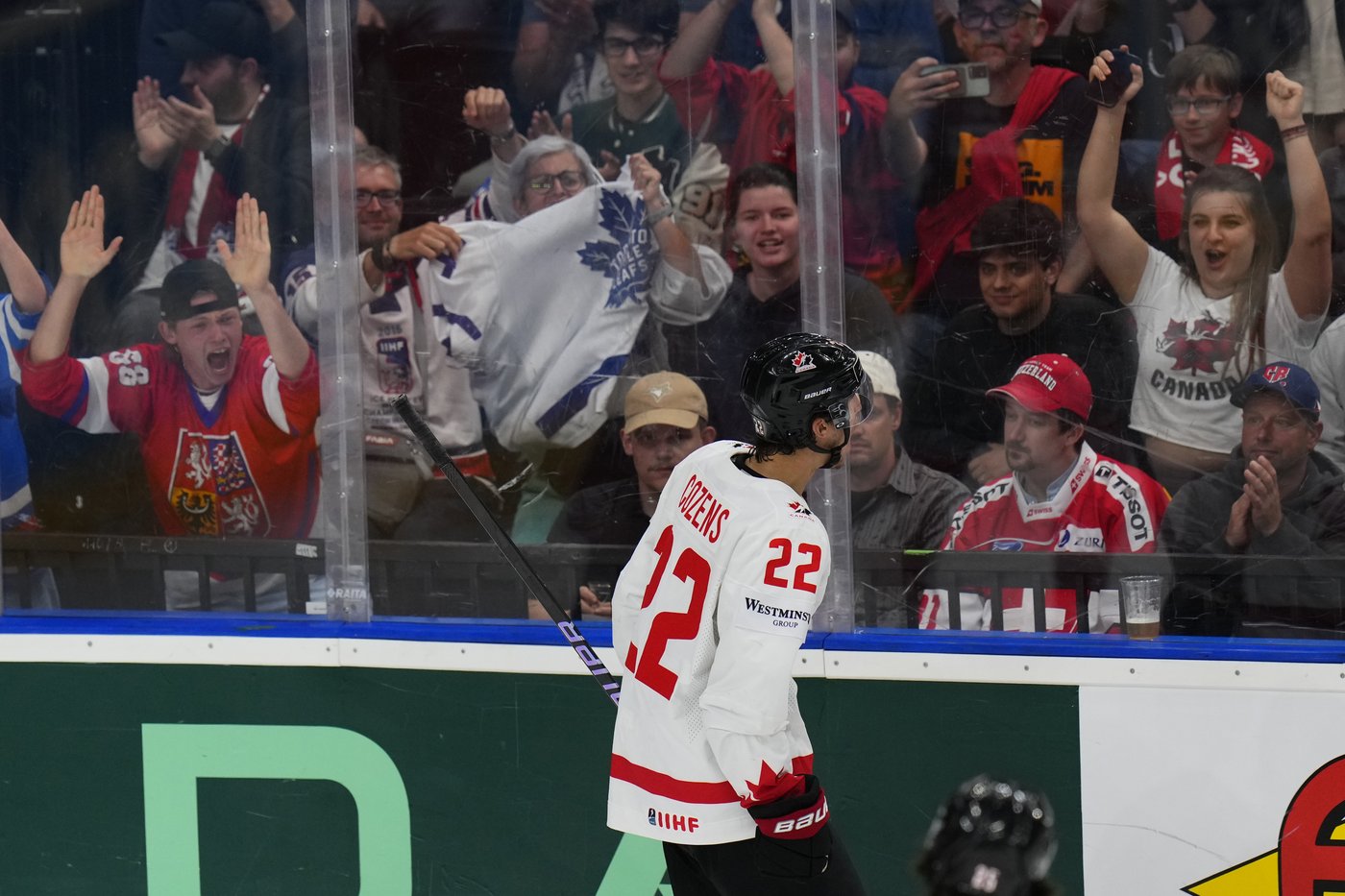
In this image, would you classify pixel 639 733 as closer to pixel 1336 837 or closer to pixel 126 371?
pixel 1336 837

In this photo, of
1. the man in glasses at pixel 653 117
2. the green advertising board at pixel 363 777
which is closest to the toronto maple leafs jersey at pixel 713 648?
the green advertising board at pixel 363 777

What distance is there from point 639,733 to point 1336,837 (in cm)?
133

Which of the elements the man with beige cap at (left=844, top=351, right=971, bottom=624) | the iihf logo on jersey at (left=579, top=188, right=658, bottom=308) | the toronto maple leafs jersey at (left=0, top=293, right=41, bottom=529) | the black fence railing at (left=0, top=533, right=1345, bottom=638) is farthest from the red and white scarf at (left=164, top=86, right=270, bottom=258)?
the man with beige cap at (left=844, top=351, right=971, bottom=624)

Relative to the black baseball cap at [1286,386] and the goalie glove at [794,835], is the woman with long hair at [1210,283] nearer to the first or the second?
the black baseball cap at [1286,386]

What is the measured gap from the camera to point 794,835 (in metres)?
2.35

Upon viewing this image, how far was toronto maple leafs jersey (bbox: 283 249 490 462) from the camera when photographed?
11.3 feet

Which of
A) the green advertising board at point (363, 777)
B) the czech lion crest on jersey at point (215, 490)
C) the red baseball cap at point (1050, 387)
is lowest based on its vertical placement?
the green advertising board at point (363, 777)

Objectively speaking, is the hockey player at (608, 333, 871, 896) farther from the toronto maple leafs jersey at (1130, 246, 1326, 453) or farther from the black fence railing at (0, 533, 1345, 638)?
the toronto maple leafs jersey at (1130, 246, 1326, 453)

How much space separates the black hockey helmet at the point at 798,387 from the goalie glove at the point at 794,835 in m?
0.53

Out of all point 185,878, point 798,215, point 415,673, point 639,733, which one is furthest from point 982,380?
point 185,878

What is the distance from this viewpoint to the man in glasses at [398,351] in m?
3.42

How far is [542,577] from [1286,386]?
5.09 ft

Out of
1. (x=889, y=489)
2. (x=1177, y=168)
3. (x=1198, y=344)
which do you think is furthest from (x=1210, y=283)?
(x=889, y=489)

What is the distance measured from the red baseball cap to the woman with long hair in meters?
0.10
